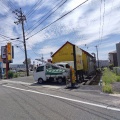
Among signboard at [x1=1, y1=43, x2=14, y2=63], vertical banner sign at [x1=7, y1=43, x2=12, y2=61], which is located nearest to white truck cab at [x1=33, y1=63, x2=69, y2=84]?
vertical banner sign at [x1=7, y1=43, x2=12, y2=61]

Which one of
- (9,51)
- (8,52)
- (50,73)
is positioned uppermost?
(9,51)

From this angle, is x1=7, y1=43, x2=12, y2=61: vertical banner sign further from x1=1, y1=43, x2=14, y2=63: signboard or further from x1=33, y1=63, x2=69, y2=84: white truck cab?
x1=33, y1=63, x2=69, y2=84: white truck cab

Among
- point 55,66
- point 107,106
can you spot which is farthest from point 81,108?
point 55,66

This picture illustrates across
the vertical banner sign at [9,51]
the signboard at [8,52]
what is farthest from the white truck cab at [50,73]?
the signboard at [8,52]

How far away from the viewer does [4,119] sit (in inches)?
339

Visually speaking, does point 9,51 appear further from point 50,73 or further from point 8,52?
point 50,73

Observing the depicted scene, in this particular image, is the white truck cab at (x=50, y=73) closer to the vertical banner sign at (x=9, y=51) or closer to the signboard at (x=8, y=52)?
the vertical banner sign at (x=9, y=51)

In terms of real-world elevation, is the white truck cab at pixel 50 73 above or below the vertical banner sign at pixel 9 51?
below

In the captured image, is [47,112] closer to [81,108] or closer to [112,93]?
[81,108]

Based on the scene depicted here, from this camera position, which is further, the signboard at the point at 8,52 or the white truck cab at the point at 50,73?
the signboard at the point at 8,52

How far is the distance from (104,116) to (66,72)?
14267 millimetres

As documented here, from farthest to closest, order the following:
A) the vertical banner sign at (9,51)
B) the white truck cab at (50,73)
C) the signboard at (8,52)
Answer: the signboard at (8,52), the vertical banner sign at (9,51), the white truck cab at (50,73)

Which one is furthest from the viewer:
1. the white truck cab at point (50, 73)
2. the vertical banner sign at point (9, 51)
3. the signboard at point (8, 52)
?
the signboard at point (8, 52)

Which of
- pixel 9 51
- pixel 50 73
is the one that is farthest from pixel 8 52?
pixel 50 73
